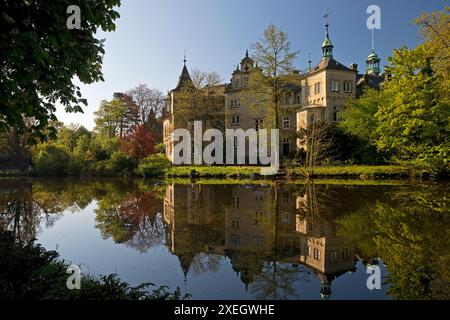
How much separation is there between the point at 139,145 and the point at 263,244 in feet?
114

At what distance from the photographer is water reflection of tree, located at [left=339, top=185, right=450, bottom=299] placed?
502 cm

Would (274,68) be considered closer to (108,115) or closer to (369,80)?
(369,80)

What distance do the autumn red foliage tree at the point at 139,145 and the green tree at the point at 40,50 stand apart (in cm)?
3553

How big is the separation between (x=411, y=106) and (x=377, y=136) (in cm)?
515

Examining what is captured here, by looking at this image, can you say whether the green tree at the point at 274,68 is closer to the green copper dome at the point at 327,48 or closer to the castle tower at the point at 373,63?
the green copper dome at the point at 327,48

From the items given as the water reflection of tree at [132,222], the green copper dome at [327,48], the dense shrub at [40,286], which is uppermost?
the green copper dome at [327,48]

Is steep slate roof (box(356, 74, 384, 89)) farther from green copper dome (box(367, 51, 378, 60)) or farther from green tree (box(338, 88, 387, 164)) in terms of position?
green copper dome (box(367, 51, 378, 60))

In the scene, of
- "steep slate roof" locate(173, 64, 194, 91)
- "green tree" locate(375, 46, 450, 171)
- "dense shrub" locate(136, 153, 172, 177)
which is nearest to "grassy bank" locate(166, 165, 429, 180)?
"green tree" locate(375, 46, 450, 171)

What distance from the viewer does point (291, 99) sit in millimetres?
40812

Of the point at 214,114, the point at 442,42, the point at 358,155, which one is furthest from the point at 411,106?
the point at 214,114

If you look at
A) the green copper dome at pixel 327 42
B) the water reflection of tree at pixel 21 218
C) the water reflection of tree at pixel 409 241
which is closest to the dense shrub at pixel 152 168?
the water reflection of tree at pixel 21 218

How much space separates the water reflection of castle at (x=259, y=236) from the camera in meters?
6.41

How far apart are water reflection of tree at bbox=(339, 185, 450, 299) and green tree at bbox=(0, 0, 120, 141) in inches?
239

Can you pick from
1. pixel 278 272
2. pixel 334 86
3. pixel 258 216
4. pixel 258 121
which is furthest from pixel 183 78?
pixel 278 272
